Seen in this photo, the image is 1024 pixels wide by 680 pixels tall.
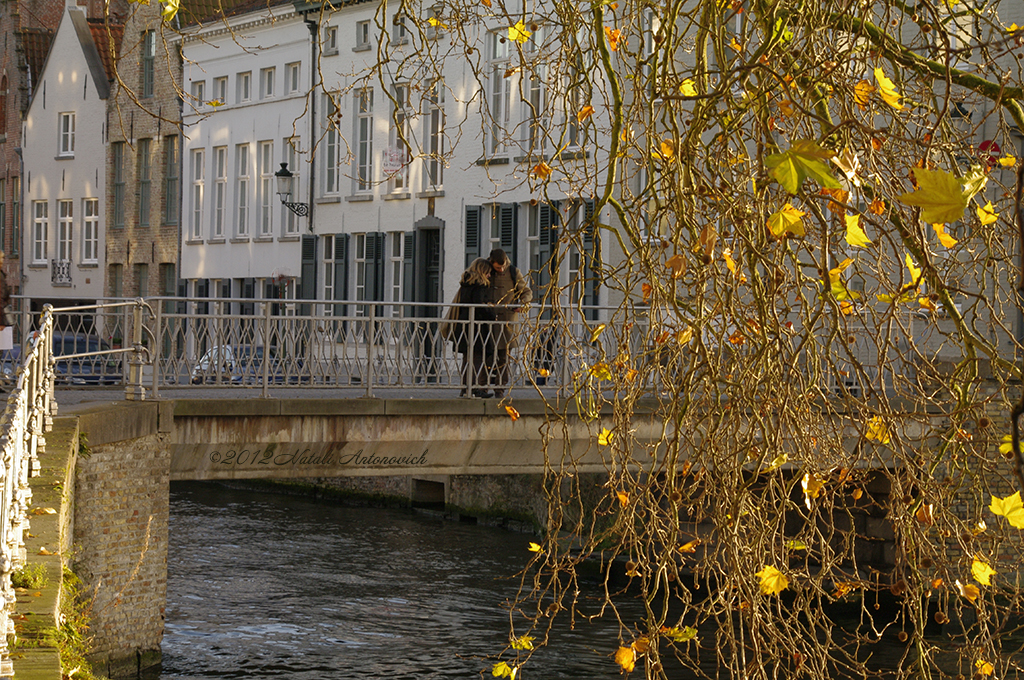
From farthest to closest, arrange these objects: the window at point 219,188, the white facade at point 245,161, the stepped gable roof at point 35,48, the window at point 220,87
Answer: the stepped gable roof at point 35,48, the window at point 219,188, the window at point 220,87, the white facade at point 245,161

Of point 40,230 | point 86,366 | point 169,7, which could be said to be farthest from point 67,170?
point 169,7

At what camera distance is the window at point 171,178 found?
35531mm

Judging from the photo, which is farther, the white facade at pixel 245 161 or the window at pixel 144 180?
the window at pixel 144 180

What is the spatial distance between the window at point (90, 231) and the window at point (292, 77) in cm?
1040

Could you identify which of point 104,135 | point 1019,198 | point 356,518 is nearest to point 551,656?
point 356,518

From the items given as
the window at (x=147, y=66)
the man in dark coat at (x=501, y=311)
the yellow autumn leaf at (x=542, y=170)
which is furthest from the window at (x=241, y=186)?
the yellow autumn leaf at (x=542, y=170)

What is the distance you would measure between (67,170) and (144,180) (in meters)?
4.66

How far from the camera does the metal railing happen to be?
13.3 feet

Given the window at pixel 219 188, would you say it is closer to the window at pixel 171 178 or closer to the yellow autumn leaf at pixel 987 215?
the window at pixel 171 178

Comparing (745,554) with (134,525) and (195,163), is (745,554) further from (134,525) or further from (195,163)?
(195,163)

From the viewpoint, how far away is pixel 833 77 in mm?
3082

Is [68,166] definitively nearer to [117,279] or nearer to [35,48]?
[117,279]

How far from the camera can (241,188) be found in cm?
3312

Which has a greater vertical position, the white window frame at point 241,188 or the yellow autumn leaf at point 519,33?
the white window frame at point 241,188
